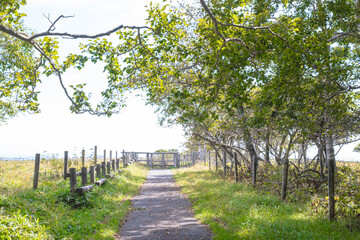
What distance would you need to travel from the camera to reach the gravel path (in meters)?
7.58

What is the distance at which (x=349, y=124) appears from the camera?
24.7 feet

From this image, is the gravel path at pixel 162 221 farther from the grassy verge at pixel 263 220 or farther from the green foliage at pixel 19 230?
the green foliage at pixel 19 230

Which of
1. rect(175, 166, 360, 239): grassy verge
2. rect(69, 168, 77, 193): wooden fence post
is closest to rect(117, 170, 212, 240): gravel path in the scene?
rect(175, 166, 360, 239): grassy verge

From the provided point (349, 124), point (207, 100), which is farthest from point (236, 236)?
point (349, 124)

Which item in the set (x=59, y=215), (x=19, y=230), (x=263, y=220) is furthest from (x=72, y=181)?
(x=263, y=220)

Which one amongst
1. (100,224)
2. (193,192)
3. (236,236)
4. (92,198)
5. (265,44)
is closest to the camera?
(236,236)

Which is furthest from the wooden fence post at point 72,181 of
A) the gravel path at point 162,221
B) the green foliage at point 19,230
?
the green foliage at point 19,230

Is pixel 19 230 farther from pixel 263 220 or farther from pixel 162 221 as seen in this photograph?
pixel 263 220

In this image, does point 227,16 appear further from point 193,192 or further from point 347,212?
point 193,192

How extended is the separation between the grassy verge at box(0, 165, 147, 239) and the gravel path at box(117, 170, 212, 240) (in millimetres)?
452

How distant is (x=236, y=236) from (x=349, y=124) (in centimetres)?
403

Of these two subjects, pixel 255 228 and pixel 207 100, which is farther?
pixel 207 100

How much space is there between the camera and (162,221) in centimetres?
922

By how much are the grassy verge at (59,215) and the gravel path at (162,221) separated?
45 cm
